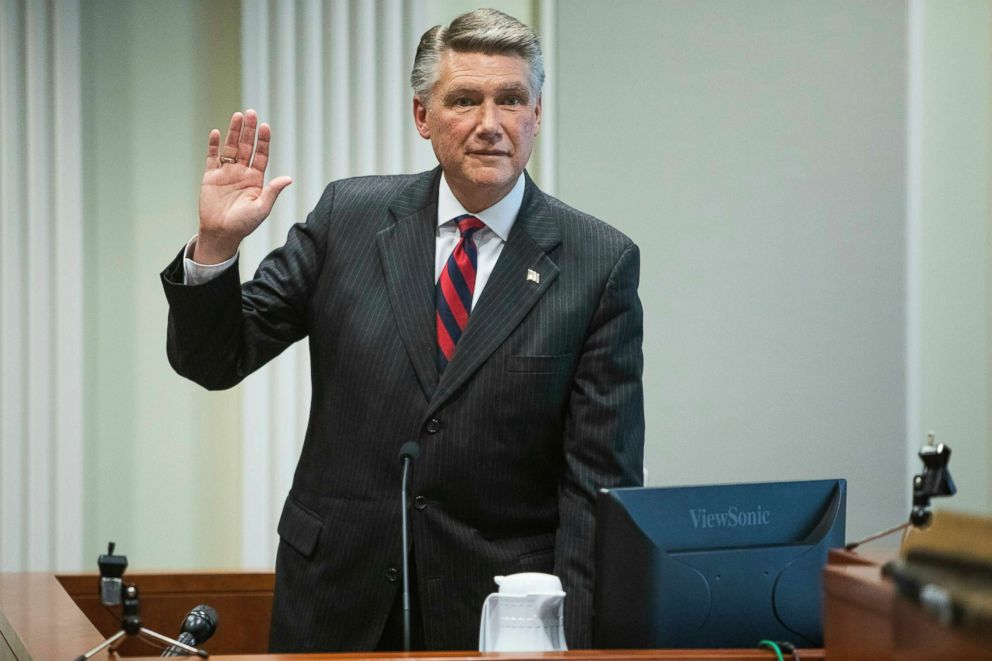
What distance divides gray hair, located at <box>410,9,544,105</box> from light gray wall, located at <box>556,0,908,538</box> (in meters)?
1.75

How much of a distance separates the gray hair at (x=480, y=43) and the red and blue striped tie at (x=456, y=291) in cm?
26

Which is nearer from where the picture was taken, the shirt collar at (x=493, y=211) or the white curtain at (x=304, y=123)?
the shirt collar at (x=493, y=211)

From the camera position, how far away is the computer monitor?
1.70 meters

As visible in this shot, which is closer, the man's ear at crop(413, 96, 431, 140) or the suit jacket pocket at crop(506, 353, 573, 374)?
the suit jacket pocket at crop(506, 353, 573, 374)

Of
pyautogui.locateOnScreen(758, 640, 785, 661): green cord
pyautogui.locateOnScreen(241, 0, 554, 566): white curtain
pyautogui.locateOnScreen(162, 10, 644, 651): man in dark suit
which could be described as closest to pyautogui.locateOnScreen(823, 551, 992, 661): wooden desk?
pyautogui.locateOnScreen(758, 640, 785, 661): green cord

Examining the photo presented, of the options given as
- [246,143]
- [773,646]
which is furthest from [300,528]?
[773,646]

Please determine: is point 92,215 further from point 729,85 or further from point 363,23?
point 729,85

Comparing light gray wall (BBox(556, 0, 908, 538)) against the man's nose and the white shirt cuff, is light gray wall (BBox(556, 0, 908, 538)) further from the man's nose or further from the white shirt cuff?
the white shirt cuff

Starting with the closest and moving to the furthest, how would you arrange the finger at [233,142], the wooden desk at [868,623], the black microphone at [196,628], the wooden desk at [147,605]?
the wooden desk at [868,623] → the black microphone at [196,628] → the wooden desk at [147,605] → the finger at [233,142]

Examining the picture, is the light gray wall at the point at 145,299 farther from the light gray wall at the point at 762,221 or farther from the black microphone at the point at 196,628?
the black microphone at the point at 196,628

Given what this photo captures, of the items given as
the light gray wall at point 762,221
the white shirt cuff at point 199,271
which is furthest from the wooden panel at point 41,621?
the light gray wall at point 762,221

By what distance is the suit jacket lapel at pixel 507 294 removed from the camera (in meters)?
2.19

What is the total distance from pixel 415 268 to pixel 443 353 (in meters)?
0.16

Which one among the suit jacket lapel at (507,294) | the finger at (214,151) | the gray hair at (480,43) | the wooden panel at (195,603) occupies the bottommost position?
the wooden panel at (195,603)
